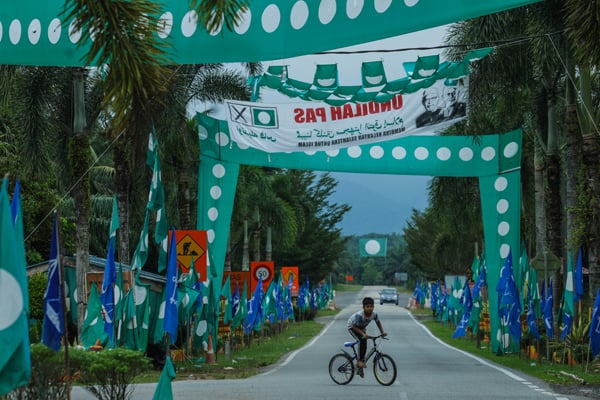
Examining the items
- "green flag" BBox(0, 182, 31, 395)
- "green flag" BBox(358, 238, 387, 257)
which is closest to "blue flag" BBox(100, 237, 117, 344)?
"green flag" BBox(0, 182, 31, 395)

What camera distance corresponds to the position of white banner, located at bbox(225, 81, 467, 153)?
2584 cm

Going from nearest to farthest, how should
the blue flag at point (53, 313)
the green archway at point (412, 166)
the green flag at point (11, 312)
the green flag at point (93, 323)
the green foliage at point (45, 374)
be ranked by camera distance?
the green flag at point (11, 312), the green foliage at point (45, 374), the blue flag at point (53, 313), the green flag at point (93, 323), the green archway at point (412, 166)

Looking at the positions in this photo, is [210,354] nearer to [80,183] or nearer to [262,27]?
[80,183]

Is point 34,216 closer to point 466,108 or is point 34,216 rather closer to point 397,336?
point 397,336

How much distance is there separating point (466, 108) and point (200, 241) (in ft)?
24.4

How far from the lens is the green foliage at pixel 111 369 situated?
10.5 meters

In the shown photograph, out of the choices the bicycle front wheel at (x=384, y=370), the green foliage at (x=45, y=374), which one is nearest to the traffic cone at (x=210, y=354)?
the bicycle front wheel at (x=384, y=370)

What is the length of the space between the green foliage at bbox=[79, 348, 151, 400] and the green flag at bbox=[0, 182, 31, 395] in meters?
1.97

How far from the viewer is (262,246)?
83.4m

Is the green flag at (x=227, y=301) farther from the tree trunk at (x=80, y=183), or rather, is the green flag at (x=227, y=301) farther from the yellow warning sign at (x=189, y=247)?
the yellow warning sign at (x=189, y=247)

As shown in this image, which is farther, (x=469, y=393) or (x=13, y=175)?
A: (x=13, y=175)

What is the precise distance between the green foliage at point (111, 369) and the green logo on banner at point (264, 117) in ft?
54.9

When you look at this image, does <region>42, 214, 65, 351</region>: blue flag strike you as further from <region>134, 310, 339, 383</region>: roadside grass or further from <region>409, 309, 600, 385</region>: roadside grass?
<region>409, 309, 600, 385</region>: roadside grass

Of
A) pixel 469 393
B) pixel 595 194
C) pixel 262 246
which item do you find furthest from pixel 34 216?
pixel 262 246
